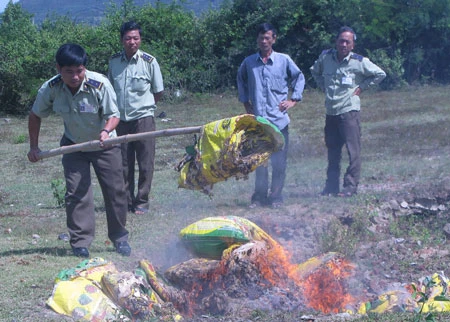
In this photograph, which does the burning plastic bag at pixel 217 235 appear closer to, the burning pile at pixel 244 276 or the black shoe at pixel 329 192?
the burning pile at pixel 244 276

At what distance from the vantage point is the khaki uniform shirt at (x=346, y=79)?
9047mm

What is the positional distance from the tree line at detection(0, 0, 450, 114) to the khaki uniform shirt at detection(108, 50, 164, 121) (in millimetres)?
12949

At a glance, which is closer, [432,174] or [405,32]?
[432,174]

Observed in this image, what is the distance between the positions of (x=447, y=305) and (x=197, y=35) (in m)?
19.2

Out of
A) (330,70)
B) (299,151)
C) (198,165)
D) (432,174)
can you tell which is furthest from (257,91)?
(299,151)

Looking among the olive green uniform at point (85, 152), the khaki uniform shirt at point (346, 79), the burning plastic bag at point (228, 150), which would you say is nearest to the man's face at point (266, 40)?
the khaki uniform shirt at point (346, 79)

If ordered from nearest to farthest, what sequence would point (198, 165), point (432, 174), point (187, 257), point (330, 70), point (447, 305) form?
point (447, 305) → point (198, 165) → point (187, 257) → point (330, 70) → point (432, 174)

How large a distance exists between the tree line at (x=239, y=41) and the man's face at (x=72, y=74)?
49.6 ft

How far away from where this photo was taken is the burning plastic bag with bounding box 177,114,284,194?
605 centimetres

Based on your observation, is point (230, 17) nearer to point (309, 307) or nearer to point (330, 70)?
point (330, 70)

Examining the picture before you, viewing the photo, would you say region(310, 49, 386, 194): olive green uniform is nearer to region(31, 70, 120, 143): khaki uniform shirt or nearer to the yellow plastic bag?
region(31, 70, 120, 143): khaki uniform shirt

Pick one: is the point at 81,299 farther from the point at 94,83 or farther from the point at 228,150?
the point at 94,83

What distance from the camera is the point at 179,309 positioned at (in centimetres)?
584

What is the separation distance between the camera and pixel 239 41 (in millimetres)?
23672
